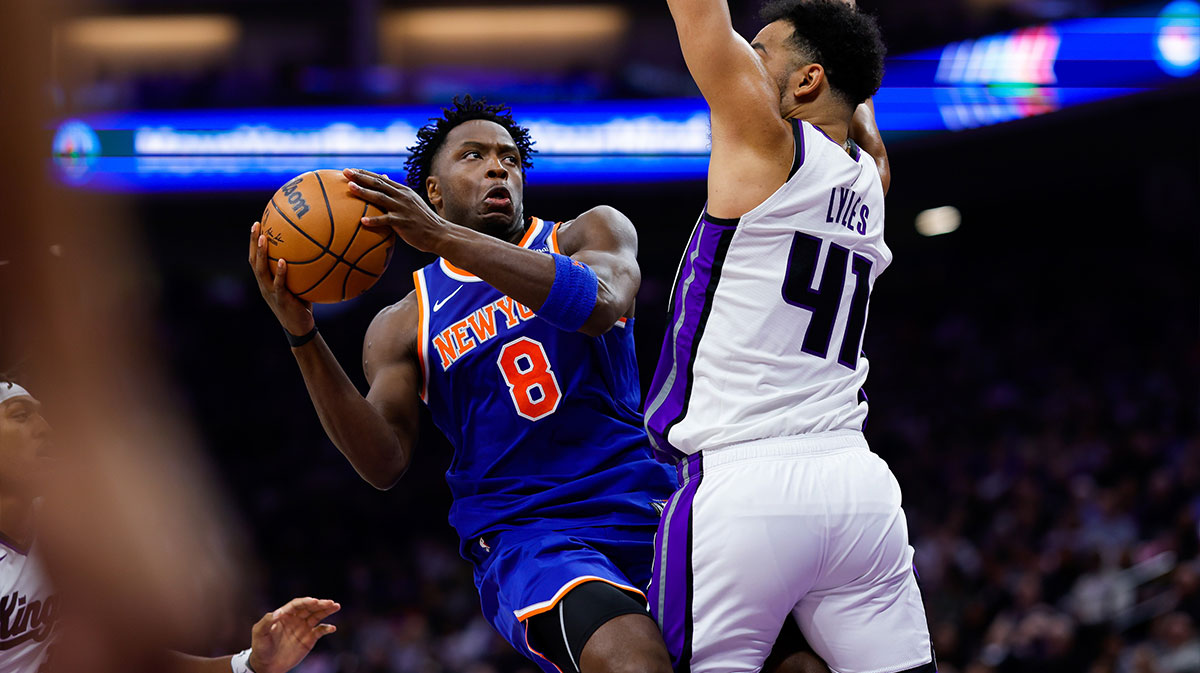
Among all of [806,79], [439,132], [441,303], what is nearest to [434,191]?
[439,132]

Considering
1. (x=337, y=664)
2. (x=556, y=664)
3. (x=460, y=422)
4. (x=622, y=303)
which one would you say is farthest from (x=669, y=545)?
(x=337, y=664)

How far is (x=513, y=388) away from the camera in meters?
3.69

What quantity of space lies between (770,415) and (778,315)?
260mm

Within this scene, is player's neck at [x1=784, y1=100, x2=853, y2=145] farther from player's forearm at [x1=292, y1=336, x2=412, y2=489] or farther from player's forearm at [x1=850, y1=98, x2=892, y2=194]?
player's forearm at [x1=292, y1=336, x2=412, y2=489]

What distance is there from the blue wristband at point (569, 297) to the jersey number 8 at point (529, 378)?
16.3 inches

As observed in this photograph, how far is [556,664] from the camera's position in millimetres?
3219

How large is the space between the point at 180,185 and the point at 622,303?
12219 mm

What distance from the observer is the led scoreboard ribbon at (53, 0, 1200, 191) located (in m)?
13.2

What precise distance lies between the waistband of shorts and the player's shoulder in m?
1.28

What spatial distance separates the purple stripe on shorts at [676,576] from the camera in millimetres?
2898

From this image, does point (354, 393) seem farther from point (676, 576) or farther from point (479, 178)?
point (676, 576)

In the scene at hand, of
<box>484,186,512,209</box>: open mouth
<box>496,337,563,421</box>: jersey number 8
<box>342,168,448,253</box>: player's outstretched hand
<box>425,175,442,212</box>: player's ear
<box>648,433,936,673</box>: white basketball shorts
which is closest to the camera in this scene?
<box>648,433,936,673</box>: white basketball shorts

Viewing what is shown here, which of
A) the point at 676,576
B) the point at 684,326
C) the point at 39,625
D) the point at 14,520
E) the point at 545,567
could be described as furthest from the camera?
the point at 39,625

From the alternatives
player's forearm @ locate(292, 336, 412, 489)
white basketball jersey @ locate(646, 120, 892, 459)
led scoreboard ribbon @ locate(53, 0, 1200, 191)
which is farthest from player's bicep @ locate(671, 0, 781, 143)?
led scoreboard ribbon @ locate(53, 0, 1200, 191)
